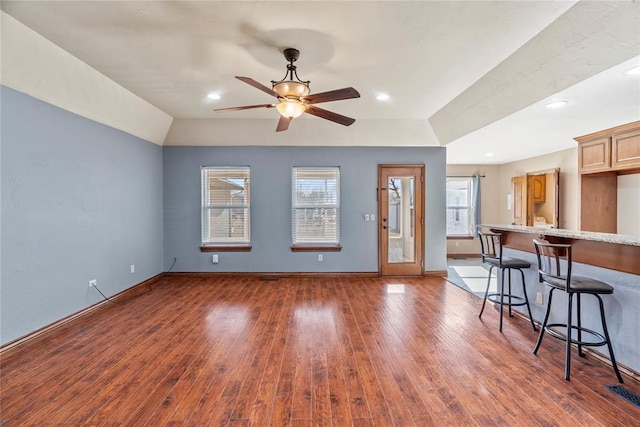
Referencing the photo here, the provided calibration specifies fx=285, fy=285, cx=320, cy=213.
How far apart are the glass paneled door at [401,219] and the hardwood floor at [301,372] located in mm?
1655

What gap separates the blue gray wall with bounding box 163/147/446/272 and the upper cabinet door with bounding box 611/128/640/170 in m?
2.27

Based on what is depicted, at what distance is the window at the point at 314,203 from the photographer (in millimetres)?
5492

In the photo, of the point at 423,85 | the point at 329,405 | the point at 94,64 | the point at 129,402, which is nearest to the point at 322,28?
the point at 423,85

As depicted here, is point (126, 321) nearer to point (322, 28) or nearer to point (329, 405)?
point (329, 405)

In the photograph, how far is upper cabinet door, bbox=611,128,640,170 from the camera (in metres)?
3.48

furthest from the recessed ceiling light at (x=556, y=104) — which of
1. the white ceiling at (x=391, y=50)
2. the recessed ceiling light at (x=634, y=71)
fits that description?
the recessed ceiling light at (x=634, y=71)

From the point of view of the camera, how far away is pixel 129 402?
6.57 feet

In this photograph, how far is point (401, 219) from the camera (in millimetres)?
5508

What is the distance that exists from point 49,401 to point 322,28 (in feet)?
11.6

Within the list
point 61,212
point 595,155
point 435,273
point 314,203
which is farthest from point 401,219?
point 61,212

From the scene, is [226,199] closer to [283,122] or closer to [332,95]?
[283,122]

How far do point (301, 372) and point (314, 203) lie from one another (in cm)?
349

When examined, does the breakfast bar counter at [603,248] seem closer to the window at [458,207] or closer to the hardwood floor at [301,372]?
the hardwood floor at [301,372]

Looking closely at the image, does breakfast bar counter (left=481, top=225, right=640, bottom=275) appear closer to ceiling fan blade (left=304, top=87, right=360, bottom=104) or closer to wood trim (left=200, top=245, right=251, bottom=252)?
ceiling fan blade (left=304, top=87, right=360, bottom=104)
